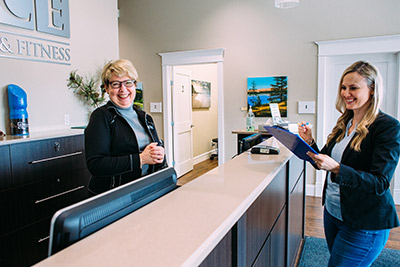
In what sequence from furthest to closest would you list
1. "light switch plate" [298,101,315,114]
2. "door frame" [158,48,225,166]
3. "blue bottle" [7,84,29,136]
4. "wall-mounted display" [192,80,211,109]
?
"wall-mounted display" [192,80,211,109], "door frame" [158,48,225,166], "light switch plate" [298,101,315,114], "blue bottle" [7,84,29,136]

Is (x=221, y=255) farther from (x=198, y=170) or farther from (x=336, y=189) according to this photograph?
(x=198, y=170)

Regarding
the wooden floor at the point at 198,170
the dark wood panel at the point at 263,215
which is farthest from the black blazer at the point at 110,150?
the wooden floor at the point at 198,170

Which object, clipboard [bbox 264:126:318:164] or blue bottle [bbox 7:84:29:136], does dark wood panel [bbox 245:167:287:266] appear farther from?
blue bottle [bbox 7:84:29:136]

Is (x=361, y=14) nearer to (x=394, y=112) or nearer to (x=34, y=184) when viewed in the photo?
(x=394, y=112)

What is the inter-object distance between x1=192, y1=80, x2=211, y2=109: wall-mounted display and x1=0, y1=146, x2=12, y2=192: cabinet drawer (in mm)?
4552

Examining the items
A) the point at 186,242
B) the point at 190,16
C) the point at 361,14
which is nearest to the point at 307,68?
the point at 361,14

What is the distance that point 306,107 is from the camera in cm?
434

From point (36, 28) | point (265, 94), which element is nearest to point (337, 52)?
point (265, 94)

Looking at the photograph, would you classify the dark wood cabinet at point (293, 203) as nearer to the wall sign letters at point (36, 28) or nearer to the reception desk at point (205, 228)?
the reception desk at point (205, 228)

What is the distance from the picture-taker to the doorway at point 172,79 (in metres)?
4.84

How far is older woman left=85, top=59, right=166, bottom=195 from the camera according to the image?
4.91ft

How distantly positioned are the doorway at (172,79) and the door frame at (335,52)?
1.48 metres

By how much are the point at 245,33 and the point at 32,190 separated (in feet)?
11.9

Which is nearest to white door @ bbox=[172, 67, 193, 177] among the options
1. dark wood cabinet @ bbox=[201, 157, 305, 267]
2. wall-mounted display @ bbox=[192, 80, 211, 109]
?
wall-mounted display @ bbox=[192, 80, 211, 109]
